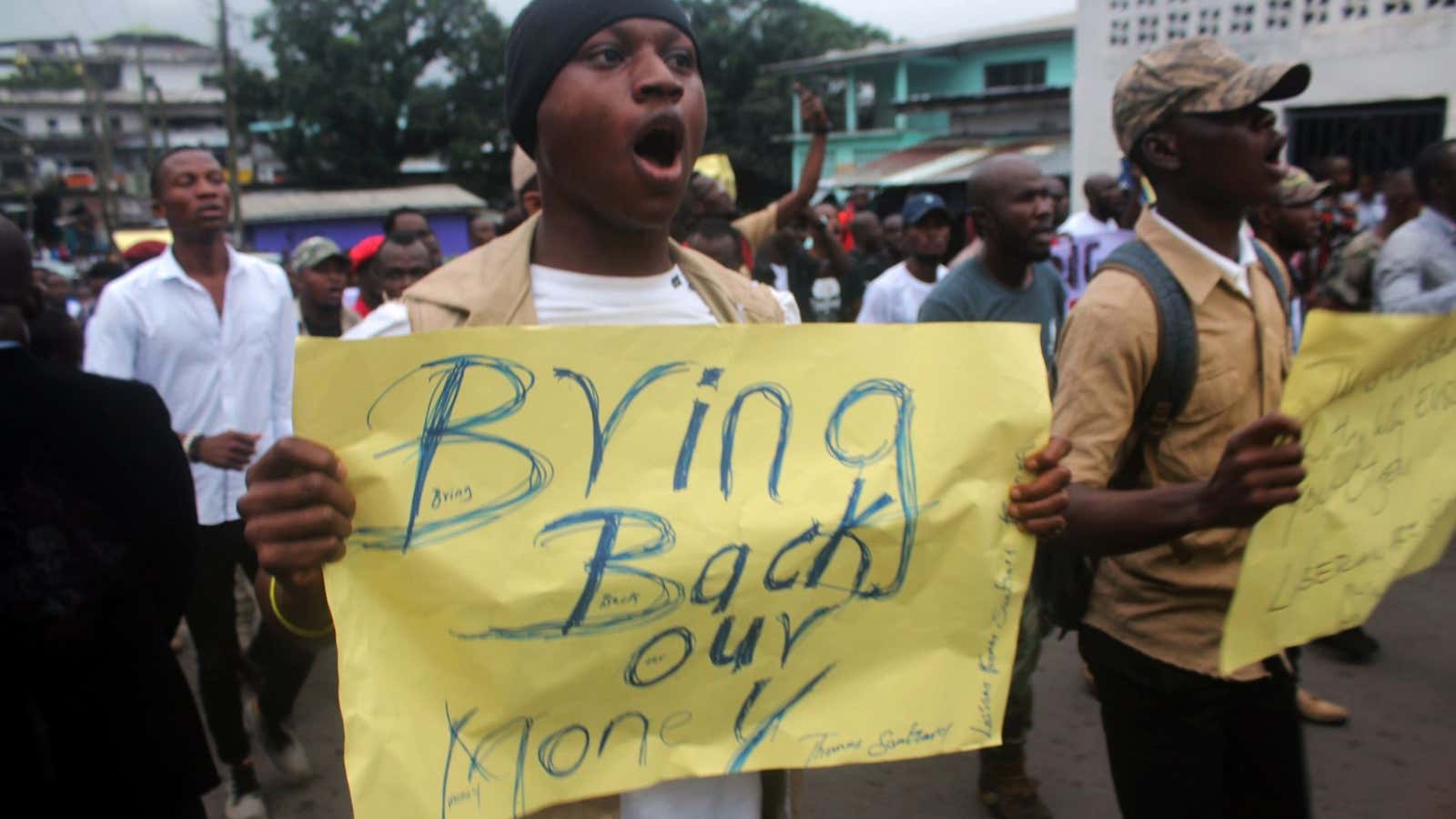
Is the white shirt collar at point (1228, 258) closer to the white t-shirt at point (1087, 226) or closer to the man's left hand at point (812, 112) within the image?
the man's left hand at point (812, 112)

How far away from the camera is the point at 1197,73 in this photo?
2.01m

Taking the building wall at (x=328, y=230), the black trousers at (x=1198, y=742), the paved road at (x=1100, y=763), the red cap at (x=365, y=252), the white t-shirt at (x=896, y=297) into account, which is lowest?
the building wall at (x=328, y=230)

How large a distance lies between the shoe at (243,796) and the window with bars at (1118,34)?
11.3 m

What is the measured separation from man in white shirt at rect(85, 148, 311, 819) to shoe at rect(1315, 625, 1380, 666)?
4.06 meters

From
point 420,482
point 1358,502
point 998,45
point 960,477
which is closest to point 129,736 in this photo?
point 420,482

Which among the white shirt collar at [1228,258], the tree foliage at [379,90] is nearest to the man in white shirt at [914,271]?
the white shirt collar at [1228,258]

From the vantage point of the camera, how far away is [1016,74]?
1120 inches

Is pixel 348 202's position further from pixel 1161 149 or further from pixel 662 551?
pixel 662 551

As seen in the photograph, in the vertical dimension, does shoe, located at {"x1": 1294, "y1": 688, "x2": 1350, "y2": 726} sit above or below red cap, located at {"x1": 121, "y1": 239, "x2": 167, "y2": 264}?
below

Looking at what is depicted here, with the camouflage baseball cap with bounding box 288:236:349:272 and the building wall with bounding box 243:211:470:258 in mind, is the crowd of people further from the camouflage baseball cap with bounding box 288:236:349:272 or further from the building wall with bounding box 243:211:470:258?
the building wall with bounding box 243:211:470:258

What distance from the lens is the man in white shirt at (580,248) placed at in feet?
4.43

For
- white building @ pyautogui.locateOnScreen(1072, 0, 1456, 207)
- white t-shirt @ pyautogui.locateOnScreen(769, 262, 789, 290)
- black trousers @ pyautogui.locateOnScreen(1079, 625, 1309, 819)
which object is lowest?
→ black trousers @ pyautogui.locateOnScreen(1079, 625, 1309, 819)

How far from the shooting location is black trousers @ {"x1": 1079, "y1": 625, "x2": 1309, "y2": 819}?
6.54 ft

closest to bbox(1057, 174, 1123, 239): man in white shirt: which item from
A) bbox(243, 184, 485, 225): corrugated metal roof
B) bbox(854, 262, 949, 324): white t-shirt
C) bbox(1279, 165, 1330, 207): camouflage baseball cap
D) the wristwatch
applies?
bbox(854, 262, 949, 324): white t-shirt
